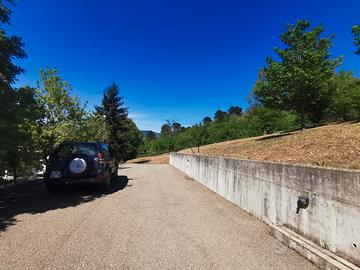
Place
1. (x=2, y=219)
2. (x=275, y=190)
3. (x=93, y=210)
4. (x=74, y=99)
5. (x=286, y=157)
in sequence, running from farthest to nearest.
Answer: (x=74, y=99) → (x=286, y=157) → (x=93, y=210) → (x=2, y=219) → (x=275, y=190)

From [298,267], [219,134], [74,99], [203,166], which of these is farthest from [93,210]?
[219,134]

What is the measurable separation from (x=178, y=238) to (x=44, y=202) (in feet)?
17.1

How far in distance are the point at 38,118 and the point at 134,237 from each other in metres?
7.72

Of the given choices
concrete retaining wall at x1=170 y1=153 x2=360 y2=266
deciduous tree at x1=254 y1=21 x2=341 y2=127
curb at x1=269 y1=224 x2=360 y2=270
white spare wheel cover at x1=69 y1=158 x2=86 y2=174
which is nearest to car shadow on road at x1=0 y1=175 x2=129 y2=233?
white spare wheel cover at x1=69 y1=158 x2=86 y2=174

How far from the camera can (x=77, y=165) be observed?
997 centimetres

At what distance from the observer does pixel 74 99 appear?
885 inches

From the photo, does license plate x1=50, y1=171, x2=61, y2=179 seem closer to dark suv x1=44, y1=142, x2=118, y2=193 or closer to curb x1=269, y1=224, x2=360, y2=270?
dark suv x1=44, y1=142, x2=118, y2=193

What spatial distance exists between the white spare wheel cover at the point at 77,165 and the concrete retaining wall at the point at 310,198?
16.4 ft

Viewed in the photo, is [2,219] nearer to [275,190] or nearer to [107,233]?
[107,233]

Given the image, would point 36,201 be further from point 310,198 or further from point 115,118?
point 115,118

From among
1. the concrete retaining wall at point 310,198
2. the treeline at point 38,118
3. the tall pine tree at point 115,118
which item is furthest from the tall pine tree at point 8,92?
the tall pine tree at point 115,118

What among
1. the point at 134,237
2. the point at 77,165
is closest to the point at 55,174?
the point at 77,165

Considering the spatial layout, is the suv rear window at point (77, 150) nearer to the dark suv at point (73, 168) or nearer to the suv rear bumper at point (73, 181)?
the dark suv at point (73, 168)

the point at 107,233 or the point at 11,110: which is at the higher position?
the point at 11,110
